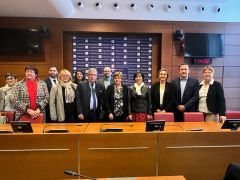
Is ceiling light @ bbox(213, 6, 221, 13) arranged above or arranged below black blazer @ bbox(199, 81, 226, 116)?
above

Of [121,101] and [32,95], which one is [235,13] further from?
[32,95]

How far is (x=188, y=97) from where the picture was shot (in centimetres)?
407

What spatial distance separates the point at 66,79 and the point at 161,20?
3067mm

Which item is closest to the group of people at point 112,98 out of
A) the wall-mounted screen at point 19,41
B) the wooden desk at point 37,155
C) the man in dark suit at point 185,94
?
the man in dark suit at point 185,94

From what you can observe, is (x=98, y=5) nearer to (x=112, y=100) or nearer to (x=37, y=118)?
(x=112, y=100)

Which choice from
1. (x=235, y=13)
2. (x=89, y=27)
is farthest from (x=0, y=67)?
(x=235, y=13)

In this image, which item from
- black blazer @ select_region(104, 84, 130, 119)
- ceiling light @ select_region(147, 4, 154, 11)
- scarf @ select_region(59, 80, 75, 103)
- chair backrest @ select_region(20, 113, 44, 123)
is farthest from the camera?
ceiling light @ select_region(147, 4, 154, 11)

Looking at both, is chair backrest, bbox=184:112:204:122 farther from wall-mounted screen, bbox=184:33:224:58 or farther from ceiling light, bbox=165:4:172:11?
ceiling light, bbox=165:4:172:11

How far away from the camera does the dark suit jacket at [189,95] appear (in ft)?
13.0

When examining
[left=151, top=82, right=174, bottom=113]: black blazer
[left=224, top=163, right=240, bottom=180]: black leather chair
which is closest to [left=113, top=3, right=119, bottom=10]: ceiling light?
[left=151, top=82, right=174, bottom=113]: black blazer

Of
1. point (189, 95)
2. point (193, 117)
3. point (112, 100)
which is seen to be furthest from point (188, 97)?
point (112, 100)

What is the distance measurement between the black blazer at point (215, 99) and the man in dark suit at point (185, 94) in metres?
0.21

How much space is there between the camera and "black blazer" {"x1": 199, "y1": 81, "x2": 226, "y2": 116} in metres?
3.82

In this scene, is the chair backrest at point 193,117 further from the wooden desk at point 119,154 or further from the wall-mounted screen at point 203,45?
the wall-mounted screen at point 203,45
